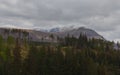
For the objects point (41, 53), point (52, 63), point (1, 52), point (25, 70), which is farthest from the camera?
point (1, 52)

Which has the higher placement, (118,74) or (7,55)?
(7,55)

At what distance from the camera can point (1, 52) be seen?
573ft

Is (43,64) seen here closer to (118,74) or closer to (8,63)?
(8,63)

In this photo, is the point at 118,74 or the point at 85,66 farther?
the point at 118,74

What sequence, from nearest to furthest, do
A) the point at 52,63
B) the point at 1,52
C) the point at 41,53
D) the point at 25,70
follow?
the point at 25,70 → the point at 52,63 → the point at 41,53 → the point at 1,52

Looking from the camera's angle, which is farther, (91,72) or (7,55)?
(7,55)

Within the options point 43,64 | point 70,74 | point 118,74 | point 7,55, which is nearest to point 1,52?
point 7,55

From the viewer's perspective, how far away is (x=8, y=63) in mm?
141250

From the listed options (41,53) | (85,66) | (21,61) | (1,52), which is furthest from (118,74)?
(1,52)

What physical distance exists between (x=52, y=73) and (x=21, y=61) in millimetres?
18207

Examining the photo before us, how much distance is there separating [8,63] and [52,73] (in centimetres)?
2256

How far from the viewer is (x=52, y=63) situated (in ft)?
475

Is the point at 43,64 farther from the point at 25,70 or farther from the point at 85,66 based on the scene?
the point at 85,66

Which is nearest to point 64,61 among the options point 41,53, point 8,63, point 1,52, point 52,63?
point 52,63
